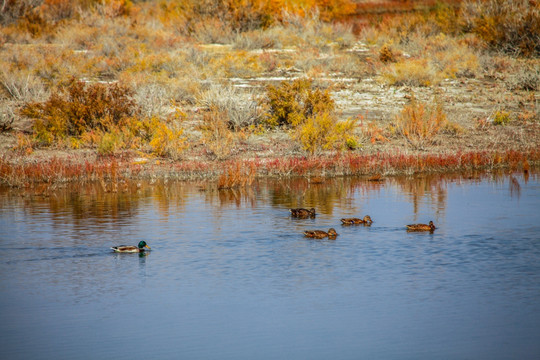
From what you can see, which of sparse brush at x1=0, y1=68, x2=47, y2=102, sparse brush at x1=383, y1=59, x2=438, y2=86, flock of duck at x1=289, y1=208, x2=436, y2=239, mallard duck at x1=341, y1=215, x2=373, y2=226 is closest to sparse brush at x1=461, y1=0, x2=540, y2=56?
sparse brush at x1=383, y1=59, x2=438, y2=86

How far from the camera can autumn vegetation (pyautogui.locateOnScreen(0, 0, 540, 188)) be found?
878 inches

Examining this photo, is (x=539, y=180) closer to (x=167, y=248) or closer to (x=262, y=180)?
(x=262, y=180)

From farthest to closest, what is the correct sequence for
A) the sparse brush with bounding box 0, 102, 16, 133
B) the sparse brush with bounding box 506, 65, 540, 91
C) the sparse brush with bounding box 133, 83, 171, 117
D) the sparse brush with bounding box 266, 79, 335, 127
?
1. the sparse brush with bounding box 506, 65, 540, 91
2. the sparse brush with bounding box 133, 83, 171, 117
3. the sparse brush with bounding box 266, 79, 335, 127
4. the sparse brush with bounding box 0, 102, 16, 133

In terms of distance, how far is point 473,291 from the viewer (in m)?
10.5

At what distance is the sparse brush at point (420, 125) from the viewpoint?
23.3 m

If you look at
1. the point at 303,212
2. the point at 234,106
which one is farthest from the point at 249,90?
the point at 303,212

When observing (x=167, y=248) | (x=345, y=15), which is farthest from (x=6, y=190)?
(x=345, y=15)

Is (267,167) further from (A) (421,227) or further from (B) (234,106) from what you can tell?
(A) (421,227)

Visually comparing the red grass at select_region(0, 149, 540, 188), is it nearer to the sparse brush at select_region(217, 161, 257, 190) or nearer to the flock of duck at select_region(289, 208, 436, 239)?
the sparse brush at select_region(217, 161, 257, 190)

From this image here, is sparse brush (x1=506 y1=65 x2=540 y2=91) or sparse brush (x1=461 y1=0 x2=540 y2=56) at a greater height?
sparse brush (x1=461 y1=0 x2=540 y2=56)

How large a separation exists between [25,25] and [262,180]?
24.9 meters

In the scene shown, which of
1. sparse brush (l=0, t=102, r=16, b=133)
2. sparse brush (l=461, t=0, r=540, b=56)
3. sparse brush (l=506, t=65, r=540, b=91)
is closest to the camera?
sparse brush (l=0, t=102, r=16, b=133)

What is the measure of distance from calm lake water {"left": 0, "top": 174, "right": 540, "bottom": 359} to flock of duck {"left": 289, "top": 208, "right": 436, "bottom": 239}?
200 mm

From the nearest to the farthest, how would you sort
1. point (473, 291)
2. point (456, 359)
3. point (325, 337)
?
point (456, 359)
point (325, 337)
point (473, 291)
